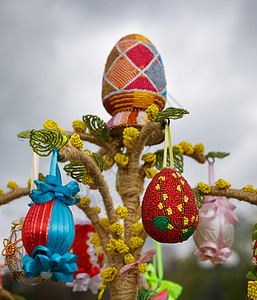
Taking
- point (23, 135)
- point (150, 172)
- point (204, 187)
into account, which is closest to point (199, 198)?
A: point (204, 187)

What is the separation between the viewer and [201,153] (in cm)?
229

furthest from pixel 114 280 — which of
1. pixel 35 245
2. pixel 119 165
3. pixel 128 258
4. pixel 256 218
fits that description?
pixel 256 218

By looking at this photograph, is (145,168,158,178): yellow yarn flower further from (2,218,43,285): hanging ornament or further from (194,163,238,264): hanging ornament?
(2,218,43,285): hanging ornament

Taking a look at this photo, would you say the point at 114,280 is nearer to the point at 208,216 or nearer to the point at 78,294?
the point at 208,216

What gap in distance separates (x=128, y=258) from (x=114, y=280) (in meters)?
→ 0.13

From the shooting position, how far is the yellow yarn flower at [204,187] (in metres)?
1.87

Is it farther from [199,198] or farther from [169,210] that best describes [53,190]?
[199,198]

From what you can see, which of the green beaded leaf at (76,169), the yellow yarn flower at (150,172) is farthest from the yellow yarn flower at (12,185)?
the yellow yarn flower at (150,172)

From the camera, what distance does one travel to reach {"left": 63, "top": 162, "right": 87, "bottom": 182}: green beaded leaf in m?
1.70

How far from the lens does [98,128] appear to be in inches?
79.9

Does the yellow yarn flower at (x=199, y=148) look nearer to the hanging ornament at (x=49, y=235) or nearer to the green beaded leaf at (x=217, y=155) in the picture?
the green beaded leaf at (x=217, y=155)

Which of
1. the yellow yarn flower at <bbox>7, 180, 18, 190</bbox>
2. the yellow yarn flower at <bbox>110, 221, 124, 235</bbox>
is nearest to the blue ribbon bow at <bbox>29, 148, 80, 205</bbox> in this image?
the yellow yarn flower at <bbox>110, 221, 124, 235</bbox>

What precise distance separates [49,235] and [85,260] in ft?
3.28

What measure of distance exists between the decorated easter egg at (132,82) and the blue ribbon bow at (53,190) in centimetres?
76
